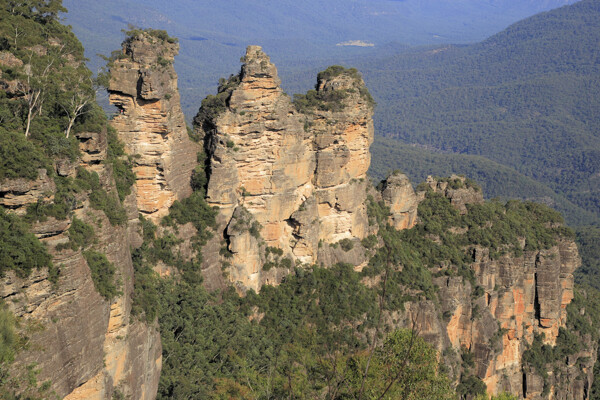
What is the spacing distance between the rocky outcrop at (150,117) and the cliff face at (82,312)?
7255 millimetres

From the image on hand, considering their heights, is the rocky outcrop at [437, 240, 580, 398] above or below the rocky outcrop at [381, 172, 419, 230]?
below

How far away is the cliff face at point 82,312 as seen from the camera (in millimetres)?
18406

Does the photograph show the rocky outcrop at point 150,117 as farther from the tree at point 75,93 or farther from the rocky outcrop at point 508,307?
the rocky outcrop at point 508,307

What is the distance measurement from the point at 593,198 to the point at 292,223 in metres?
150

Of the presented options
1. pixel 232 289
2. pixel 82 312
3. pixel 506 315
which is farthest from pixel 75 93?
pixel 506 315

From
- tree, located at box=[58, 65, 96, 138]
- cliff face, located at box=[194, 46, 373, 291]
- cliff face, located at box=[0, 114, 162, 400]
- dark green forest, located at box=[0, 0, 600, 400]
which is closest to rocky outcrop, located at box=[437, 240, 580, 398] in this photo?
dark green forest, located at box=[0, 0, 600, 400]

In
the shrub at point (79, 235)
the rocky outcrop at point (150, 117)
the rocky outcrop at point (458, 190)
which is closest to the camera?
the shrub at point (79, 235)

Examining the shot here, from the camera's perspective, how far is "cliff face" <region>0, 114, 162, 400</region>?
60.4ft

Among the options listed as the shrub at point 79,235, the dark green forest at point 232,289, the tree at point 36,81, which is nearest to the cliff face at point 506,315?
the dark green forest at point 232,289

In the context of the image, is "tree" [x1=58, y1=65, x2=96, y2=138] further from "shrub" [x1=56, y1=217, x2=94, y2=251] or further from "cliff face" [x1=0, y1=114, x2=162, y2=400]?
"shrub" [x1=56, y1=217, x2=94, y2=251]

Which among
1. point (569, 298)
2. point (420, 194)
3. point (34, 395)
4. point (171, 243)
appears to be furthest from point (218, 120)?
point (569, 298)

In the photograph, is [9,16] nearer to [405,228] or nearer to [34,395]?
[34,395]

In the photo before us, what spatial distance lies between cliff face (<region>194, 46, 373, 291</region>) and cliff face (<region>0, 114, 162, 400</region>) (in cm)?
1039

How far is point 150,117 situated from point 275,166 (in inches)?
315
